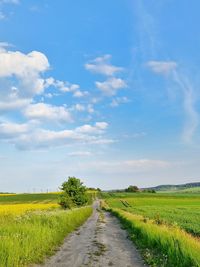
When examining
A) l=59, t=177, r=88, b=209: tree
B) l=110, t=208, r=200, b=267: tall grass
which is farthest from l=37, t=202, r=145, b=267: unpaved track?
l=59, t=177, r=88, b=209: tree

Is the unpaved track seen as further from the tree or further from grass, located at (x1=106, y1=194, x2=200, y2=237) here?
the tree

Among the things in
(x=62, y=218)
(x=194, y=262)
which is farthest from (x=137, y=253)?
(x=62, y=218)

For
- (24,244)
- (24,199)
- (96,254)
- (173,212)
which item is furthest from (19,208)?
(24,199)

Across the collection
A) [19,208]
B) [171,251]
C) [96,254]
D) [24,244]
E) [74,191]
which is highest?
[74,191]

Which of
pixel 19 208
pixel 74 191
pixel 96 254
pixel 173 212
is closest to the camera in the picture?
pixel 96 254

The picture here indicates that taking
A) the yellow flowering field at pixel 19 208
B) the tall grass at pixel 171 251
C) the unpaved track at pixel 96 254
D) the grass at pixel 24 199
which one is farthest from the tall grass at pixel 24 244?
the grass at pixel 24 199

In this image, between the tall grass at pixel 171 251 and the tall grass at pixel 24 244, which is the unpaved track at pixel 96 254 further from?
the tall grass at pixel 171 251

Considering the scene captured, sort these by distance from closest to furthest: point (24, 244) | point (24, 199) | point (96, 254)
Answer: point (24, 244)
point (96, 254)
point (24, 199)

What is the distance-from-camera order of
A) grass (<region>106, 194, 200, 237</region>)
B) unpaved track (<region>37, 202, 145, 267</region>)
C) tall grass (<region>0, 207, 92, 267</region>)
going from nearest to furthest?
1. tall grass (<region>0, 207, 92, 267</region>)
2. unpaved track (<region>37, 202, 145, 267</region>)
3. grass (<region>106, 194, 200, 237</region>)

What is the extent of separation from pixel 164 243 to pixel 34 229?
5.86 meters

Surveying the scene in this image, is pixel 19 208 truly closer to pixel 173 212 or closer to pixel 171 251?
pixel 173 212

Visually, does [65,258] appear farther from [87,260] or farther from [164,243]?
[164,243]

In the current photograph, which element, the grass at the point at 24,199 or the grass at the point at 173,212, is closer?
the grass at the point at 173,212

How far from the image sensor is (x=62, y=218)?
27.3 m
